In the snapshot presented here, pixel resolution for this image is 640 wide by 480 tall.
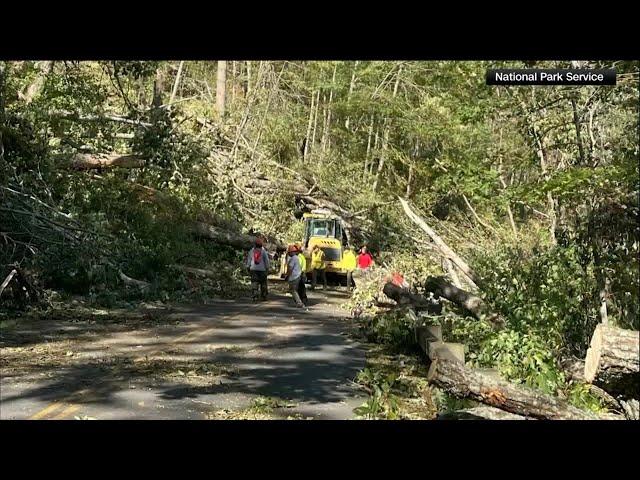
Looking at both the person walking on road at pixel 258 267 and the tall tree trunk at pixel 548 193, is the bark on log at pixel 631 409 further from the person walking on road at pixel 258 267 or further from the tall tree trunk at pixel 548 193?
the person walking on road at pixel 258 267

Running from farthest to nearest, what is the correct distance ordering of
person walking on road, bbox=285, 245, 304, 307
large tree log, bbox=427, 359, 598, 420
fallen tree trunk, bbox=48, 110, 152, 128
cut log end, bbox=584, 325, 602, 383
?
1. person walking on road, bbox=285, 245, 304, 307
2. fallen tree trunk, bbox=48, 110, 152, 128
3. cut log end, bbox=584, 325, 602, 383
4. large tree log, bbox=427, 359, 598, 420

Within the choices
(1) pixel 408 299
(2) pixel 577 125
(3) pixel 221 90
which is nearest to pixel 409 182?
(1) pixel 408 299

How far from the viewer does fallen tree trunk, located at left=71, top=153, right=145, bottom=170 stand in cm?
1700

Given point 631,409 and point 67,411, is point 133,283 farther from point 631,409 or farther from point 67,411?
point 631,409

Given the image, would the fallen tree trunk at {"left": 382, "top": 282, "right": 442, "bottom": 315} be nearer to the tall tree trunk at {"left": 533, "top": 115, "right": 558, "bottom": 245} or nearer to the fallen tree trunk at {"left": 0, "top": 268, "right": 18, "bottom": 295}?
the tall tree trunk at {"left": 533, "top": 115, "right": 558, "bottom": 245}

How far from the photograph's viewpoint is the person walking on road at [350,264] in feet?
64.3

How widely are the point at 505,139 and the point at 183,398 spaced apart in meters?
6.93

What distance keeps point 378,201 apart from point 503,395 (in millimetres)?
14335

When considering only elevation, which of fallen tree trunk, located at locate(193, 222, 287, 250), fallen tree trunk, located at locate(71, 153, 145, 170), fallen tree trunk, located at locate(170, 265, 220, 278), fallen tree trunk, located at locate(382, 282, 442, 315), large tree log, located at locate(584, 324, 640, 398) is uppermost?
fallen tree trunk, located at locate(71, 153, 145, 170)

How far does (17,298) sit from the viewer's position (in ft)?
39.1

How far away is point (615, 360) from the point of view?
641 cm

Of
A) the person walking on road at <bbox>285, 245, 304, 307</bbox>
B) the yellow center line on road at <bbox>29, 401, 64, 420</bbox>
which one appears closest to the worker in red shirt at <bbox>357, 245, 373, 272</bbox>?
the person walking on road at <bbox>285, 245, 304, 307</bbox>

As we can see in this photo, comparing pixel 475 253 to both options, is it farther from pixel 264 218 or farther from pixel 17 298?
pixel 264 218

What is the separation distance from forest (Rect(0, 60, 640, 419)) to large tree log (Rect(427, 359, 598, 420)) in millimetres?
22
